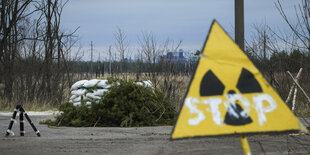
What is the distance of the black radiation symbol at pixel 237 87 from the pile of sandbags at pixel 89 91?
10917 mm

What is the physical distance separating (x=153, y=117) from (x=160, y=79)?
721cm

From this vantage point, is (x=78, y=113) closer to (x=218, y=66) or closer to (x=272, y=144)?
(x=272, y=144)

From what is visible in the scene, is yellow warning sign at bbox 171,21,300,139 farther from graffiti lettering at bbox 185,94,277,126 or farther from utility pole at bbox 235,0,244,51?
utility pole at bbox 235,0,244,51

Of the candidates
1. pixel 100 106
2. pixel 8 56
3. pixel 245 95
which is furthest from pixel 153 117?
pixel 8 56

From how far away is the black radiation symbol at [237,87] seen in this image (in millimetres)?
3977

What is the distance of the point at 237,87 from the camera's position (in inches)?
161

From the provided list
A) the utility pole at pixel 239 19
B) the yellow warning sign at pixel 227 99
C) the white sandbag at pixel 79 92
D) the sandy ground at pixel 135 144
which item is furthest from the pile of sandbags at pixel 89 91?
the yellow warning sign at pixel 227 99

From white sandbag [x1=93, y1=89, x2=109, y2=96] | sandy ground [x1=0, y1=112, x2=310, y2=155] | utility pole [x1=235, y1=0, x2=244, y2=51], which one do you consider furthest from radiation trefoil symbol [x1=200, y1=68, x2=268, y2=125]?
white sandbag [x1=93, y1=89, x2=109, y2=96]

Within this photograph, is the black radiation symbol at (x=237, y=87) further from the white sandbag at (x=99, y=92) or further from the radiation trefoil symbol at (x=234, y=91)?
the white sandbag at (x=99, y=92)

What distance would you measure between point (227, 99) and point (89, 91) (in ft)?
37.3

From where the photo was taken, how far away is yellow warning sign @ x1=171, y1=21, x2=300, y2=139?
12.9 feet

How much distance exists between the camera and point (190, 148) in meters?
9.24

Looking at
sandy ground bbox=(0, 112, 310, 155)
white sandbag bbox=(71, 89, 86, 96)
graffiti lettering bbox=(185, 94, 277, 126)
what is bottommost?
sandy ground bbox=(0, 112, 310, 155)

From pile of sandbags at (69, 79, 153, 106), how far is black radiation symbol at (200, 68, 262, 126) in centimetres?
1092
